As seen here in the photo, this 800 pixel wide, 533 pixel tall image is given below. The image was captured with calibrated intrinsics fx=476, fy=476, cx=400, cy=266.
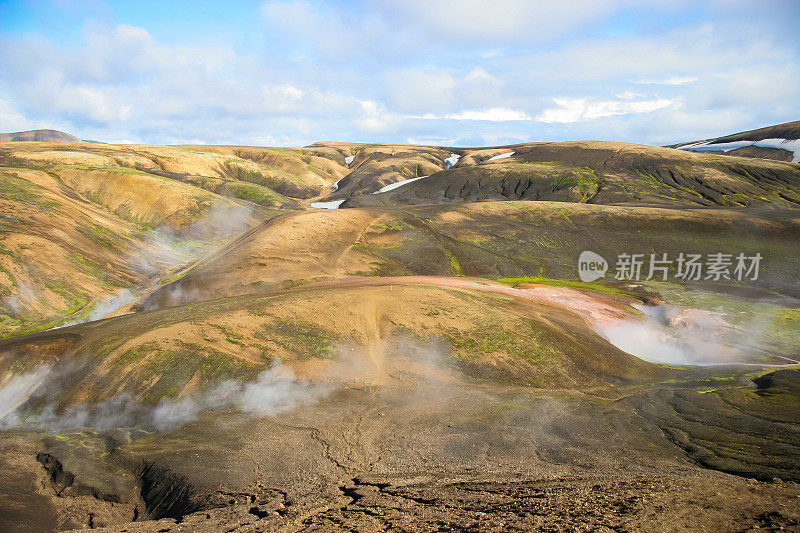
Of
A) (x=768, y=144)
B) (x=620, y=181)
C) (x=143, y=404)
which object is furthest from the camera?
(x=768, y=144)

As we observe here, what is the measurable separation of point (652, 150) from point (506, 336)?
98683 mm

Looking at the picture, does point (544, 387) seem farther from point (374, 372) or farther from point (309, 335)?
point (309, 335)

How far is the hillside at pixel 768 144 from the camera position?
11481 centimetres

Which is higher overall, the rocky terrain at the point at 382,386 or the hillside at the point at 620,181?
the hillside at the point at 620,181

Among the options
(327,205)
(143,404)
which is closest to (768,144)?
(327,205)

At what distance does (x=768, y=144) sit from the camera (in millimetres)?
121188

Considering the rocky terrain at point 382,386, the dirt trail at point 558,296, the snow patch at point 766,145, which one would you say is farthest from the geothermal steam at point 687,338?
the snow patch at point 766,145

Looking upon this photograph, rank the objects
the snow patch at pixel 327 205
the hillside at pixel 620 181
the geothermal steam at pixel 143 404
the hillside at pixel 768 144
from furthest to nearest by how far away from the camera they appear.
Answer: the hillside at pixel 768 144 < the snow patch at pixel 327 205 < the hillside at pixel 620 181 < the geothermal steam at pixel 143 404

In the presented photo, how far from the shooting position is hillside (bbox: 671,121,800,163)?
114812mm

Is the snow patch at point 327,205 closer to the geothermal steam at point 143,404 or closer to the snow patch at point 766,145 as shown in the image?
the geothermal steam at point 143,404

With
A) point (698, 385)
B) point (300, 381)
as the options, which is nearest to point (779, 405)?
point (698, 385)

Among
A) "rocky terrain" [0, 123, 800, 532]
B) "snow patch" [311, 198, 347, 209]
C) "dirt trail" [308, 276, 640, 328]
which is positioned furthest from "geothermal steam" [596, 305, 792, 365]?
"snow patch" [311, 198, 347, 209]

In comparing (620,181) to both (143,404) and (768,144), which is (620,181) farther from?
(143,404)

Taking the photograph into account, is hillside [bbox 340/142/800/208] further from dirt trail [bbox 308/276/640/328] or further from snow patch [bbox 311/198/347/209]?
dirt trail [bbox 308/276/640/328]
